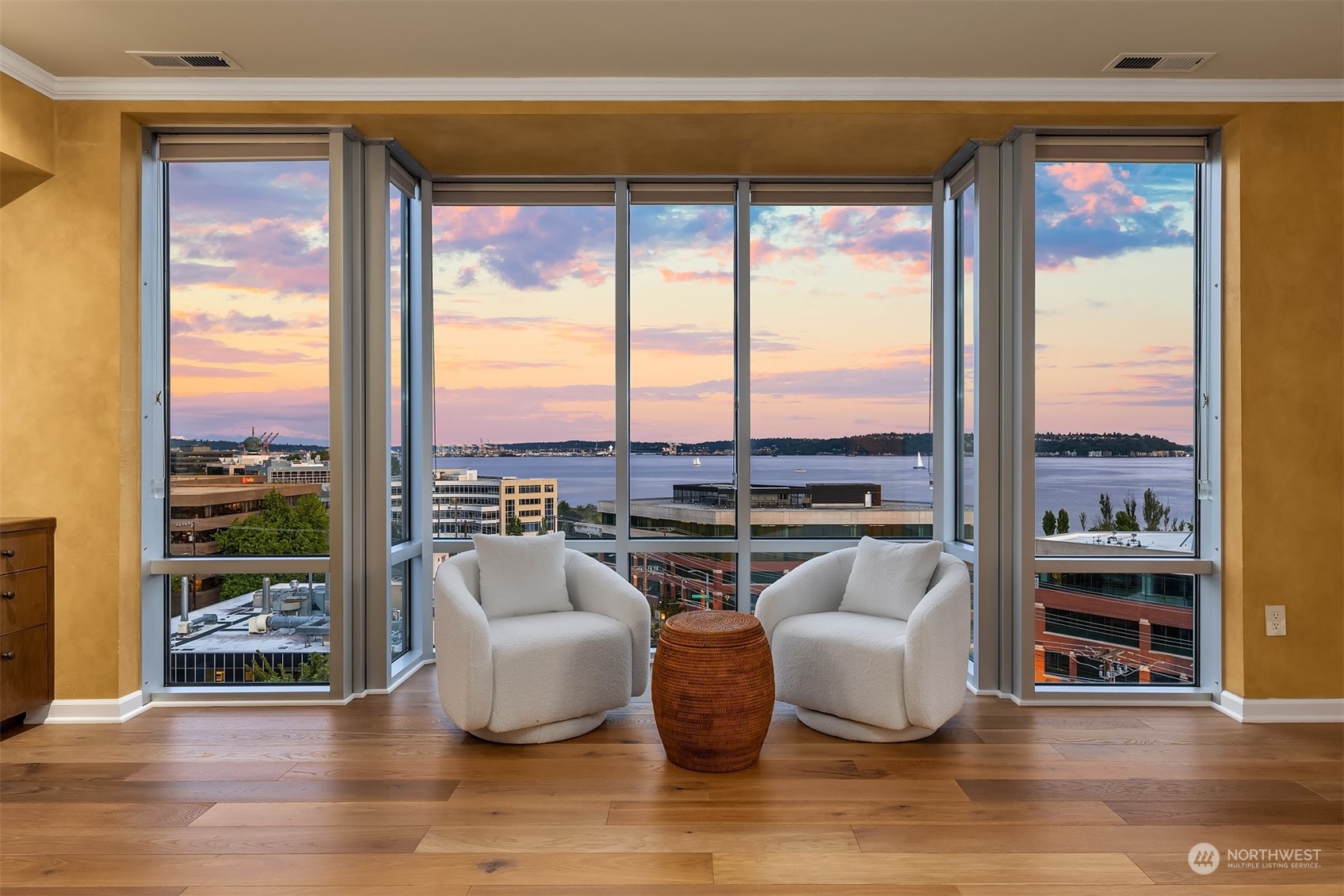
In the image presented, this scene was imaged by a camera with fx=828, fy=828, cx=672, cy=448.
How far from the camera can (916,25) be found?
3145mm

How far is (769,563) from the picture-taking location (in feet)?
14.9

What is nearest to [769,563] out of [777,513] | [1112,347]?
[777,513]

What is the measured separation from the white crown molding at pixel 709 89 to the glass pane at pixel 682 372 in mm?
978

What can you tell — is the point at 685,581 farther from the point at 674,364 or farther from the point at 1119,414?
the point at 1119,414

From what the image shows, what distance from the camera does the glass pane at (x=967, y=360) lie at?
4051 mm

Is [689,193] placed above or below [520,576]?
above

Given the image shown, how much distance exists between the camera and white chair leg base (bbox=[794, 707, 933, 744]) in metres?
3.23

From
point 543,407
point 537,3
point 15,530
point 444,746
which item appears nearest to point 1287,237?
point 537,3

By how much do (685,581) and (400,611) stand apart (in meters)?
1.51

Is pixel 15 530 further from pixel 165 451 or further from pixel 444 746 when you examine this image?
pixel 444 746

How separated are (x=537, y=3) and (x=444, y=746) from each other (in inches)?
110

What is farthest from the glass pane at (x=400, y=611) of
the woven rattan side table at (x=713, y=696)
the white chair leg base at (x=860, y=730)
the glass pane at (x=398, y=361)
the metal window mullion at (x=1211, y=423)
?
the metal window mullion at (x=1211, y=423)

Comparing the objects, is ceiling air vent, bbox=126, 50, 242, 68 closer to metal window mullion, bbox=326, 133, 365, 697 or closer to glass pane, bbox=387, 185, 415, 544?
metal window mullion, bbox=326, 133, 365, 697

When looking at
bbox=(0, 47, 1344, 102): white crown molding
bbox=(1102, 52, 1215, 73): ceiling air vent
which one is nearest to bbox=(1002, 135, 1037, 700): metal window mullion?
bbox=(0, 47, 1344, 102): white crown molding
